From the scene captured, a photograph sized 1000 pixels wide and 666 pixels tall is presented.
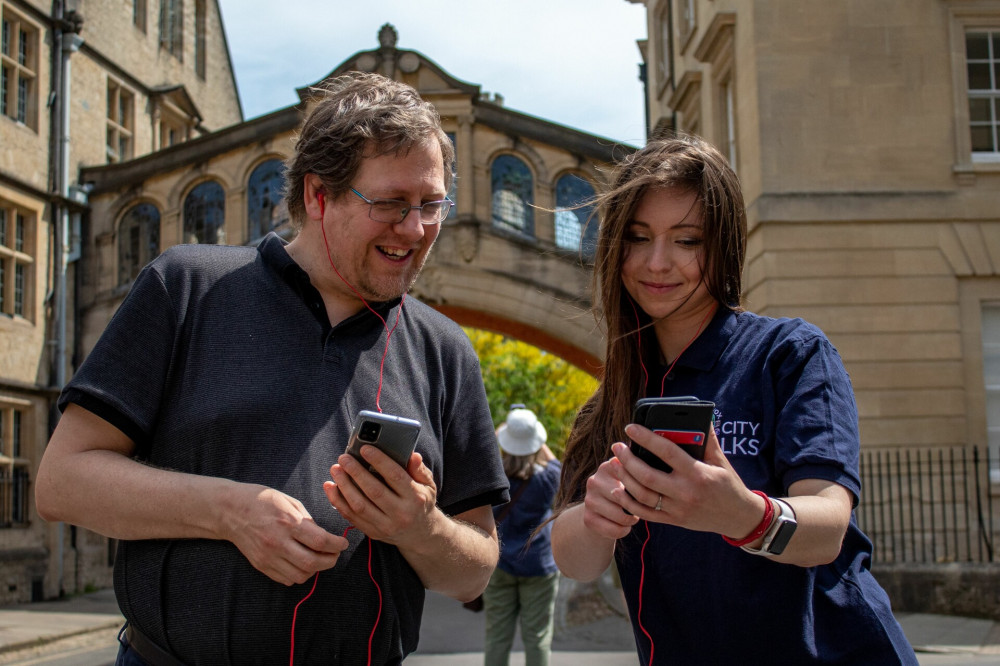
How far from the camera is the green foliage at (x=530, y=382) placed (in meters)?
30.6

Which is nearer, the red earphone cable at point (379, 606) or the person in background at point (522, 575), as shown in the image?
the red earphone cable at point (379, 606)

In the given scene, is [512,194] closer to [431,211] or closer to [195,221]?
[195,221]

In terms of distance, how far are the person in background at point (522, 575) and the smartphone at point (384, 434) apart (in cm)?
504

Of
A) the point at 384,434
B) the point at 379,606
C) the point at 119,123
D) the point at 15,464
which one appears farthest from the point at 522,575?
the point at 119,123

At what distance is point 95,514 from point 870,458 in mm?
12314

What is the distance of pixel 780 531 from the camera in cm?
197

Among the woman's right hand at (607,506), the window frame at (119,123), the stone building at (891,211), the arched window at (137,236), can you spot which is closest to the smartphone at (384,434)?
the woman's right hand at (607,506)

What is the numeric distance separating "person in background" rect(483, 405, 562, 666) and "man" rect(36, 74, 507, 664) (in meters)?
4.51

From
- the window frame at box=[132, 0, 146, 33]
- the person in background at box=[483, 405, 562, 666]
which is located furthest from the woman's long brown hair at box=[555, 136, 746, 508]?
the window frame at box=[132, 0, 146, 33]

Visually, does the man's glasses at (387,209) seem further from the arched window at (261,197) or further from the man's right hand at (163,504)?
the arched window at (261,197)

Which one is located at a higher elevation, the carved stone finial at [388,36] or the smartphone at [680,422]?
the carved stone finial at [388,36]

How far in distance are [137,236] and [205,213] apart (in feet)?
4.72

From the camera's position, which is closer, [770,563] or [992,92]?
[770,563]

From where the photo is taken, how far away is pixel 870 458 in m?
13.3
